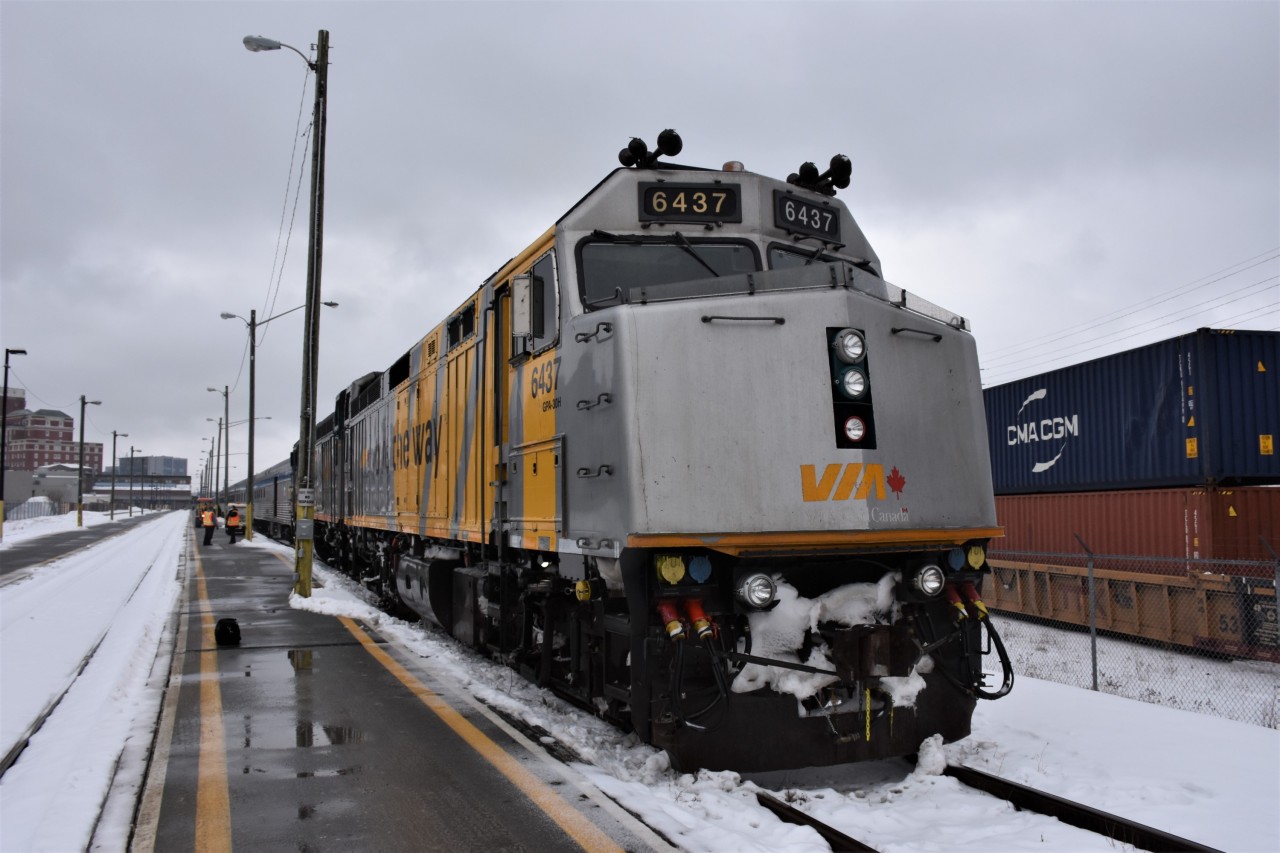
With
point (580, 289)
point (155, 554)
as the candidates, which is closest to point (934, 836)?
point (580, 289)

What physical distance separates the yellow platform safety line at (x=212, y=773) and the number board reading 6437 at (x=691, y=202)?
4.31 meters

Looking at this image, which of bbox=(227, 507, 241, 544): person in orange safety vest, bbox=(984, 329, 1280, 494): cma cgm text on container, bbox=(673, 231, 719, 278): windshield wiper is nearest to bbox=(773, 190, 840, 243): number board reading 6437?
bbox=(673, 231, 719, 278): windshield wiper

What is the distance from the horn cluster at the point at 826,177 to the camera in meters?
6.70

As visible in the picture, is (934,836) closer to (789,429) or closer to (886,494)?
(886,494)

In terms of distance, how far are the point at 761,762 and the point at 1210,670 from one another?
820 cm

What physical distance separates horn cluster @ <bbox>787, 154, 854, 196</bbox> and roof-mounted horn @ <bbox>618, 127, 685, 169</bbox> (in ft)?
3.43

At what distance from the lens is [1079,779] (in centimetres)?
531

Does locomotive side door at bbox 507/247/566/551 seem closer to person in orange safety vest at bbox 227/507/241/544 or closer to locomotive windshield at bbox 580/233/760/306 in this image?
locomotive windshield at bbox 580/233/760/306

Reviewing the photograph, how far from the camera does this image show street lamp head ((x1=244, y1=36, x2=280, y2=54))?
14.7 m

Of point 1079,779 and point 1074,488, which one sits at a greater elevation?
point 1074,488

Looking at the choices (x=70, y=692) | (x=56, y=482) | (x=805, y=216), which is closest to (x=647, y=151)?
(x=805, y=216)

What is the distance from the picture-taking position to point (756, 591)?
4941 mm

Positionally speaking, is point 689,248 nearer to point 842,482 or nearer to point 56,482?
point 842,482

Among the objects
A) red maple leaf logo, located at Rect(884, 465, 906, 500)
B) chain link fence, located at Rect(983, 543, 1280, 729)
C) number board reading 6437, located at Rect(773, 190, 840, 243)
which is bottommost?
chain link fence, located at Rect(983, 543, 1280, 729)
